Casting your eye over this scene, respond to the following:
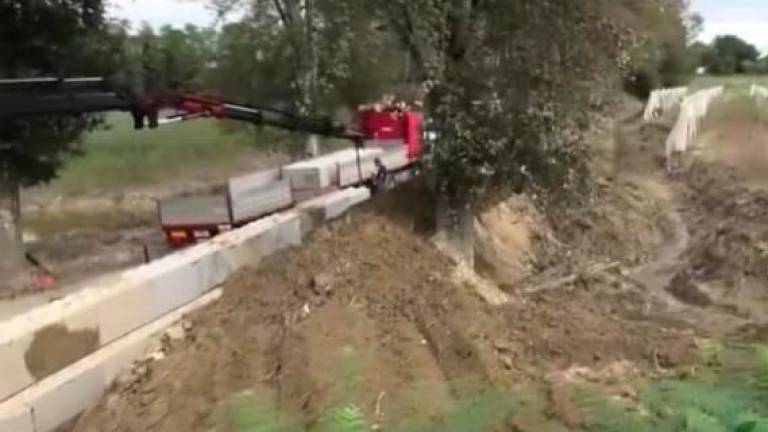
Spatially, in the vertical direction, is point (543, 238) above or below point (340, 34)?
below

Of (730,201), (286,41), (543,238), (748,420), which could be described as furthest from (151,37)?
(748,420)

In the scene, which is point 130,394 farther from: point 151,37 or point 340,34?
point 151,37

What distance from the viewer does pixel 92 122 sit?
837 inches

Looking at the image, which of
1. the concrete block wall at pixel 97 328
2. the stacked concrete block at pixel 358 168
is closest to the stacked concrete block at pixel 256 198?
the stacked concrete block at pixel 358 168

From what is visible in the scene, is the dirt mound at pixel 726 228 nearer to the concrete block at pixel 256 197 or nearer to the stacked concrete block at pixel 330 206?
the stacked concrete block at pixel 330 206

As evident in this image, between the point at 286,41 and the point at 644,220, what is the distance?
780 centimetres

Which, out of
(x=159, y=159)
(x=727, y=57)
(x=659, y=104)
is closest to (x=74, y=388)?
(x=159, y=159)

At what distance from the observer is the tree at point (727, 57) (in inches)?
1703

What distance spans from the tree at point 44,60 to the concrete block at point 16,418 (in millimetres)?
11597

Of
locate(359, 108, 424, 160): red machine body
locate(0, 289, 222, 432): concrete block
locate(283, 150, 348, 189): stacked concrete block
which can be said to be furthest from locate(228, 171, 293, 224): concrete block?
locate(0, 289, 222, 432): concrete block

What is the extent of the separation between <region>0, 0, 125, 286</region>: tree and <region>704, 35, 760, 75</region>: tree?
2377 cm

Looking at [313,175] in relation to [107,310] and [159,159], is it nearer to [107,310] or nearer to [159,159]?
[107,310]

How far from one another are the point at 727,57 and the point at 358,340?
137 ft

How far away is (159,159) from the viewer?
132ft
